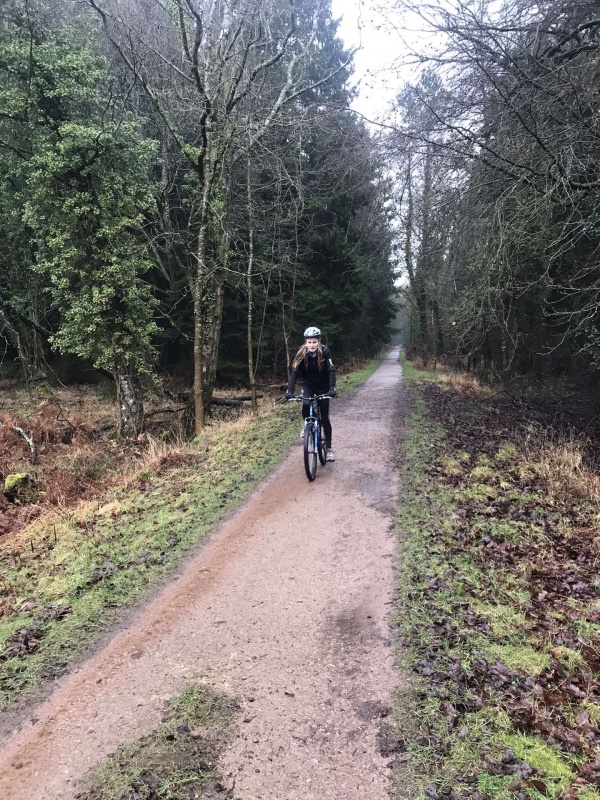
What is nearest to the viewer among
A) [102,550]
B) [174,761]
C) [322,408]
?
[174,761]

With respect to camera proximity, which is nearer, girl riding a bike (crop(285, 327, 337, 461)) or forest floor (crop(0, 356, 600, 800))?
forest floor (crop(0, 356, 600, 800))

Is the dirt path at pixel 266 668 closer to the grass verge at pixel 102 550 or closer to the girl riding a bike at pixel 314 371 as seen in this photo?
the grass verge at pixel 102 550

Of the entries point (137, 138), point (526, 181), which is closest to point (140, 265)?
point (137, 138)

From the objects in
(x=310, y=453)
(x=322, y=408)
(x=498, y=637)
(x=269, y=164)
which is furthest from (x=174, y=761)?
(x=269, y=164)

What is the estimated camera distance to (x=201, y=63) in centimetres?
1109

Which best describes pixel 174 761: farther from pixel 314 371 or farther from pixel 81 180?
pixel 81 180

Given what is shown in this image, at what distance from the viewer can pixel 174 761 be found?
2834 mm

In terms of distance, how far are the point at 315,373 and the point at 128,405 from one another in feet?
27.0

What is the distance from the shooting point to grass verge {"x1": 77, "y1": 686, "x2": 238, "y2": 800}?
2.66 m

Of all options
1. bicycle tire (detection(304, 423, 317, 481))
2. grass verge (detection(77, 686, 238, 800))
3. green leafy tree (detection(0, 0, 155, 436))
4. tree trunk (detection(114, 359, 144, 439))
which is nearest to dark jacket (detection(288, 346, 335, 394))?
bicycle tire (detection(304, 423, 317, 481))

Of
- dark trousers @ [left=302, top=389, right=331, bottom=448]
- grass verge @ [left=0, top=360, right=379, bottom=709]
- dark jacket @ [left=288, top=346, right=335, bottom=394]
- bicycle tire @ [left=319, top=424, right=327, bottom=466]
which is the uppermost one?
dark jacket @ [left=288, top=346, right=335, bottom=394]

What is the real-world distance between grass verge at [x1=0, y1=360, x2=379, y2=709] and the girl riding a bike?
157cm

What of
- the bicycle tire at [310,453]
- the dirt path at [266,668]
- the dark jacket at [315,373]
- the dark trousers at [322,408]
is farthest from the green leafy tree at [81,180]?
the dirt path at [266,668]

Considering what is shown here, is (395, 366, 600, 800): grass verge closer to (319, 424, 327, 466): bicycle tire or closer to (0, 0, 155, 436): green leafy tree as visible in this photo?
(319, 424, 327, 466): bicycle tire
